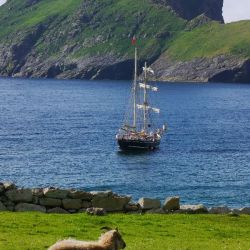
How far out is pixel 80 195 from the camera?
1409 inches

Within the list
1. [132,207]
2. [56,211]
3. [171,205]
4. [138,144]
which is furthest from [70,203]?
[138,144]

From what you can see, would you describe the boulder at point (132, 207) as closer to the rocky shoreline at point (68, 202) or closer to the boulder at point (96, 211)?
the rocky shoreline at point (68, 202)

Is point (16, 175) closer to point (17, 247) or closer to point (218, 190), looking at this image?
point (218, 190)

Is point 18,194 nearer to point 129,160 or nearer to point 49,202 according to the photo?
point 49,202

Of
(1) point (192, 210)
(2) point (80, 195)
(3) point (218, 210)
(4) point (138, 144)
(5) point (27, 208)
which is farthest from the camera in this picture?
(4) point (138, 144)

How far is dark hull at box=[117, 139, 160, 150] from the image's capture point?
409 ft

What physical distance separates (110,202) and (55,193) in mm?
3242

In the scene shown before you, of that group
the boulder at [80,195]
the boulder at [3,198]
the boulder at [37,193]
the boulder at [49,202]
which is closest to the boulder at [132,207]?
the boulder at [80,195]

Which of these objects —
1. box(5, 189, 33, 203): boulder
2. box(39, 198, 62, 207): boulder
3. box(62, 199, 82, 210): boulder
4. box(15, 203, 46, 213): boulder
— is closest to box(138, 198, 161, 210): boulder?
box(62, 199, 82, 210): boulder

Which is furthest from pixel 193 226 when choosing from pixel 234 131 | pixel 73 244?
pixel 234 131

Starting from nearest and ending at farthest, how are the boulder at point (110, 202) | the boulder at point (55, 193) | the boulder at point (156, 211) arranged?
the boulder at point (55, 193), the boulder at point (110, 202), the boulder at point (156, 211)

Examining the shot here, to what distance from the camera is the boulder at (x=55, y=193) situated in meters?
35.4

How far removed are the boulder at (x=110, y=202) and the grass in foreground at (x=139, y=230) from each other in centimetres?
215

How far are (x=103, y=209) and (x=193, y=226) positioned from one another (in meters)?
5.21
